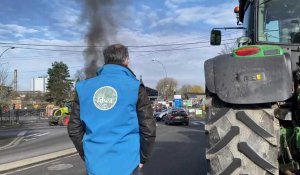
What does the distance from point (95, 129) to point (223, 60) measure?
5.98 feet

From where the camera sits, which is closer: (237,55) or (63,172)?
(237,55)

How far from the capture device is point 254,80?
450cm

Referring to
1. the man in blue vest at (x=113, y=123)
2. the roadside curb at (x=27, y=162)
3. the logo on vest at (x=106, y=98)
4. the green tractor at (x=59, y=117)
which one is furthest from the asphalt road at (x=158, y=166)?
the green tractor at (x=59, y=117)

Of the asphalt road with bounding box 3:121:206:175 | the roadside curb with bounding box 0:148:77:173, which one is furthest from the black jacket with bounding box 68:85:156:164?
the roadside curb with bounding box 0:148:77:173

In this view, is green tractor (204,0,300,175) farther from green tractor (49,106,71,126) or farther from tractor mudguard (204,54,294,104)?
green tractor (49,106,71,126)

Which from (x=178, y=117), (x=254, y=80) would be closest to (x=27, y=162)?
(x=254, y=80)

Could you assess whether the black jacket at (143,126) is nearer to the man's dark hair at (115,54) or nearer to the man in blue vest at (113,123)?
the man in blue vest at (113,123)

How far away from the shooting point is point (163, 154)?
45.5 feet

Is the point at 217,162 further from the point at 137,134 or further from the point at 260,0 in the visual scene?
the point at 260,0

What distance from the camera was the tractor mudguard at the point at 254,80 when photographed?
14.6 ft

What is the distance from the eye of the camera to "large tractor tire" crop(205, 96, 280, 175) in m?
4.36

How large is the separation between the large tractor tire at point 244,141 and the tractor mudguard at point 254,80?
0.45 feet

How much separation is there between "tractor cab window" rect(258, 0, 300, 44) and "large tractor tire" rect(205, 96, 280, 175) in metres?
1.37

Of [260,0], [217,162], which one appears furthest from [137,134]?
[260,0]
